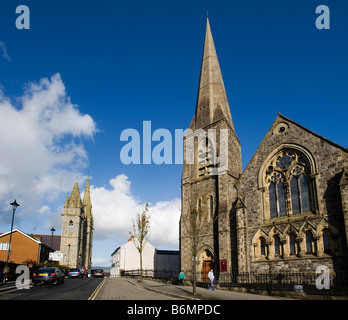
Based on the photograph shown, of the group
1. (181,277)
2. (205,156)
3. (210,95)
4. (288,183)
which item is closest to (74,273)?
(181,277)

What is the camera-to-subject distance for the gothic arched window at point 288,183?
23141 mm

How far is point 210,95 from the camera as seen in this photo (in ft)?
125

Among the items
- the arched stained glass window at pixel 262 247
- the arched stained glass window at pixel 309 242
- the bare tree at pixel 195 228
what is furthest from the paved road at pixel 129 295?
the arched stained glass window at pixel 309 242

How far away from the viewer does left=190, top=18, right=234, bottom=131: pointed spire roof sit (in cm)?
3619

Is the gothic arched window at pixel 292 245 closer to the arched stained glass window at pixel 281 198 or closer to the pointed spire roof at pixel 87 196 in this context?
the arched stained glass window at pixel 281 198

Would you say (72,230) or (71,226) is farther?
(71,226)

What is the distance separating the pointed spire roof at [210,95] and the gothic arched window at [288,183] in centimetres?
1011

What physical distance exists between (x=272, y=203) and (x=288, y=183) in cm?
219

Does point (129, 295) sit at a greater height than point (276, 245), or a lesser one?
lesser

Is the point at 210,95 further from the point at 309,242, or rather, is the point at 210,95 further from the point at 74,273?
the point at 74,273

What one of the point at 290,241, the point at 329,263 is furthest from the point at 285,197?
the point at 329,263

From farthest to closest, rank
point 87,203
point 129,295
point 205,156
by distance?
point 87,203
point 205,156
point 129,295
